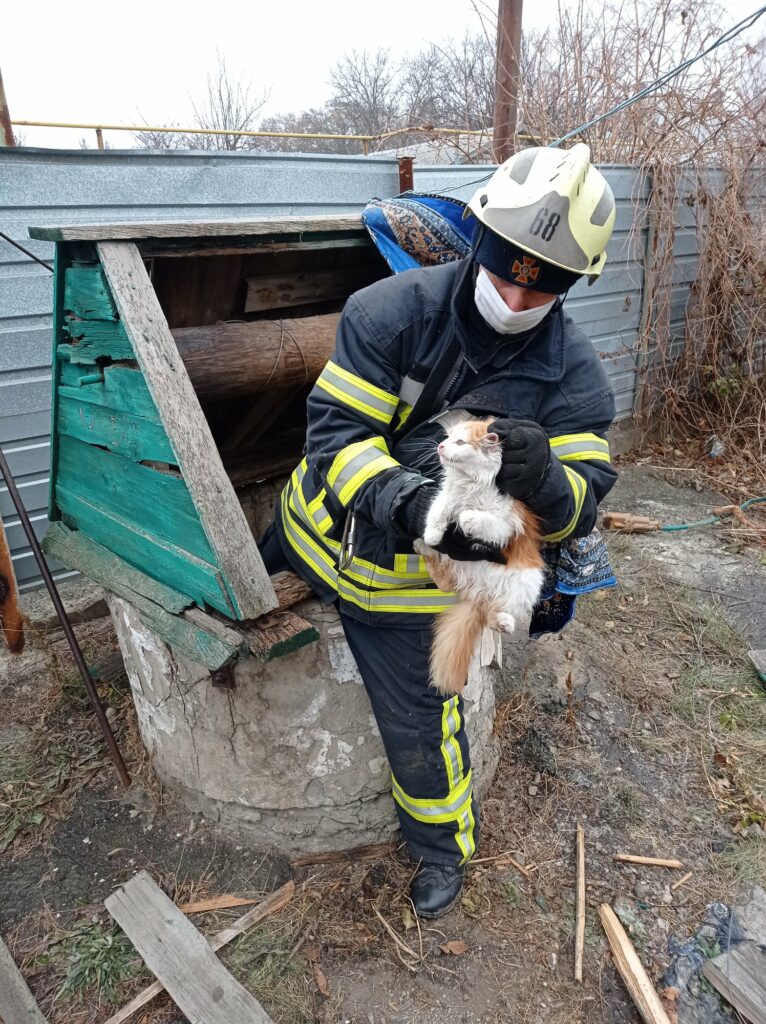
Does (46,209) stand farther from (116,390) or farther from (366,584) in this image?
(366,584)

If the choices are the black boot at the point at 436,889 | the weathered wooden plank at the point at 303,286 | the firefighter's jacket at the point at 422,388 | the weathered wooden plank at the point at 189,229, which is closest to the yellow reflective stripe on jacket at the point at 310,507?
the firefighter's jacket at the point at 422,388

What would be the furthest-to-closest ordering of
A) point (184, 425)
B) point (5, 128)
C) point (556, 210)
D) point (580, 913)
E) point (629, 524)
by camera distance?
point (629, 524), point (5, 128), point (580, 913), point (184, 425), point (556, 210)

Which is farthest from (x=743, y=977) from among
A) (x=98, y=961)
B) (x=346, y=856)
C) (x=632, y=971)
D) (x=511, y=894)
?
(x=98, y=961)

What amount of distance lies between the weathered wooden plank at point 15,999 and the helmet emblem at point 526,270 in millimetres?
2626

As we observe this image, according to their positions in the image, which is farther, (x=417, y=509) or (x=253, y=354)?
(x=253, y=354)

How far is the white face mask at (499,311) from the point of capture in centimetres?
187

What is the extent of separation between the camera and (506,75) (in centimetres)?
608

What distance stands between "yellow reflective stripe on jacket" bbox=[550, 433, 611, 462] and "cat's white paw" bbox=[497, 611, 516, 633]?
1.58ft

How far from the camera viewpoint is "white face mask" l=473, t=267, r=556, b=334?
1.87m

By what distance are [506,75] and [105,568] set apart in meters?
5.77

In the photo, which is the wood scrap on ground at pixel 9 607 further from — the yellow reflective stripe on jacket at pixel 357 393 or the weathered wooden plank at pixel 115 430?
the yellow reflective stripe on jacket at pixel 357 393

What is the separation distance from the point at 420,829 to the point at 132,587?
138 centimetres

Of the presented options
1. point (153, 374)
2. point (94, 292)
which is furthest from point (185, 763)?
point (94, 292)

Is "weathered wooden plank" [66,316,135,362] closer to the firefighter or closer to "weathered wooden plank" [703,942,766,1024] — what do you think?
the firefighter
